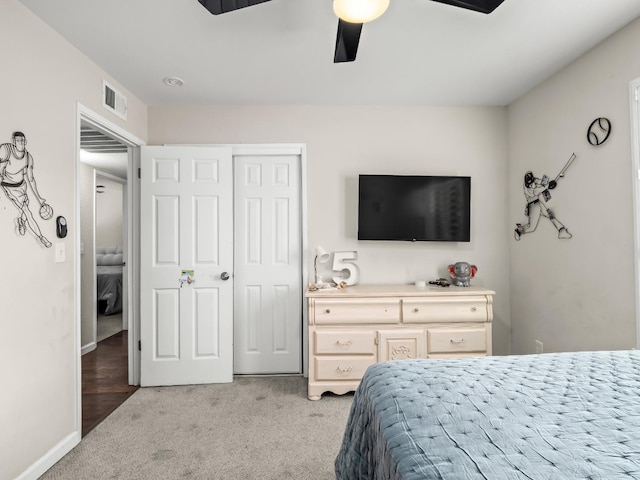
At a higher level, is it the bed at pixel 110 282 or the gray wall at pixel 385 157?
the gray wall at pixel 385 157

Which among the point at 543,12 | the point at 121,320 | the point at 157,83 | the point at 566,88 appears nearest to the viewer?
the point at 543,12

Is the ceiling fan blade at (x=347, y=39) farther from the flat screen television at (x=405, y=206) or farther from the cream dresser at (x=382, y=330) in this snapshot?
the cream dresser at (x=382, y=330)

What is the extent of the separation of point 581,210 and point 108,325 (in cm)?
613

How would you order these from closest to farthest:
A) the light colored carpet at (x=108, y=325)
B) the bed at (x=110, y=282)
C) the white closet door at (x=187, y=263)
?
1. the white closet door at (x=187, y=263)
2. the light colored carpet at (x=108, y=325)
3. the bed at (x=110, y=282)

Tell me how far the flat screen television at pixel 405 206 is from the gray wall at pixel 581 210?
2.08 feet

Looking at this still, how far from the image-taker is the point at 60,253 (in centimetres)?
206

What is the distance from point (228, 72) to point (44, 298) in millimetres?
1968

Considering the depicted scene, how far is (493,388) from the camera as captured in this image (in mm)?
1108

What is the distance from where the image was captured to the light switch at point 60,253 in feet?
6.68

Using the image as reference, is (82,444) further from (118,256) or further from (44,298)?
(118,256)

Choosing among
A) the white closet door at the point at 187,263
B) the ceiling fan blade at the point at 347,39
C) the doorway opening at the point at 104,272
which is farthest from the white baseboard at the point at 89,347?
the ceiling fan blade at the point at 347,39

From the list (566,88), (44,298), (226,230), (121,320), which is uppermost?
(566,88)

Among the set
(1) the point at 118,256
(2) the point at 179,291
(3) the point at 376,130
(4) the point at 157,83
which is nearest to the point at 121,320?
(1) the point at 118,256

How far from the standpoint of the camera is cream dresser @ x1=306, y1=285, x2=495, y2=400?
2.68 m
